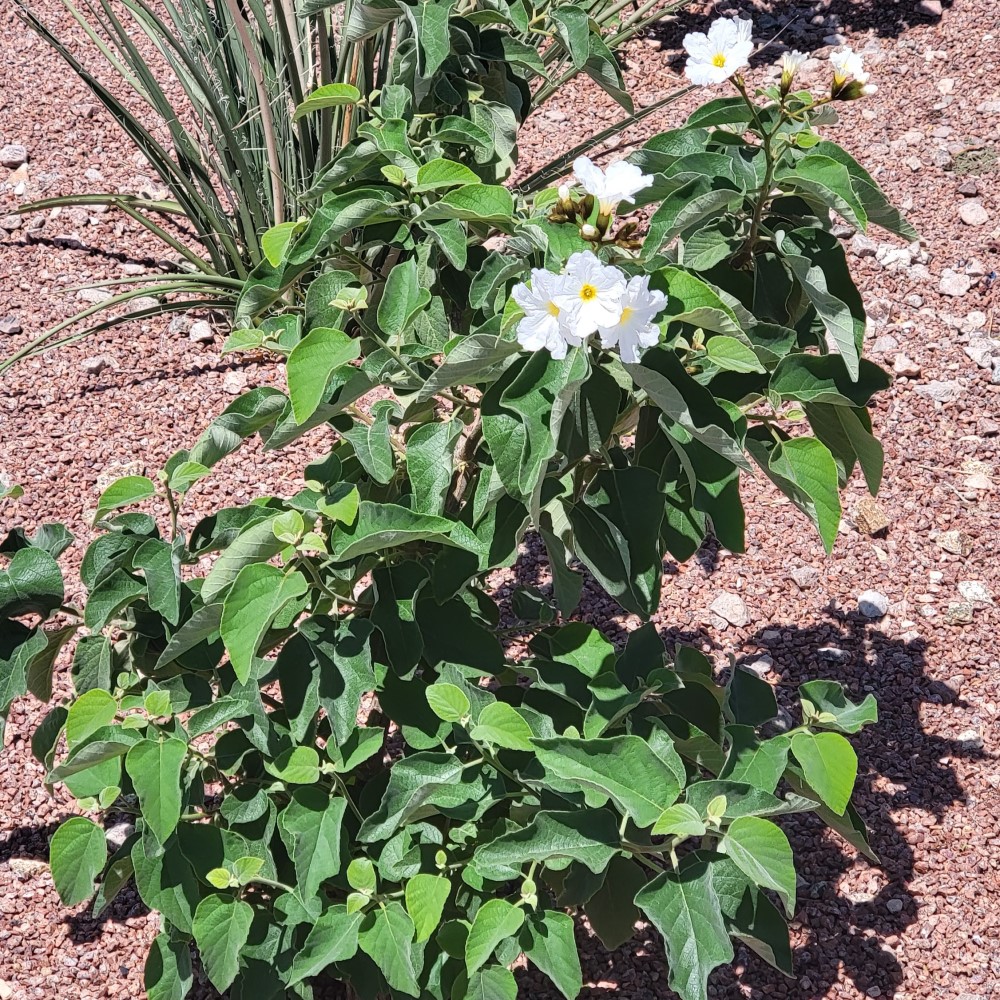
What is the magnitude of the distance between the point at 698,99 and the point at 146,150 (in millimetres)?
1814

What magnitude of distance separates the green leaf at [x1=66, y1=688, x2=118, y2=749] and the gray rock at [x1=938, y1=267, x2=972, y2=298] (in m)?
2.44

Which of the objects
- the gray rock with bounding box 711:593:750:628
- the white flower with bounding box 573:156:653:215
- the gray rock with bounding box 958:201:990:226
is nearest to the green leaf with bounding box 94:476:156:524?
the white flower with bounding box 573:156:653:215

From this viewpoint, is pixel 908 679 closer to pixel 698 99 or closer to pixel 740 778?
pixel 740 778

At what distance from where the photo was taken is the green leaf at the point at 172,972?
1497 mm

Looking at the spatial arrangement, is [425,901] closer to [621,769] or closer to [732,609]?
[621,769]

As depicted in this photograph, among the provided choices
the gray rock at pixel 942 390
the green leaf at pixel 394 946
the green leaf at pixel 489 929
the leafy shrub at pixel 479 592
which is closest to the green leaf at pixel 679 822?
the leafy shrub at pixel 479 592

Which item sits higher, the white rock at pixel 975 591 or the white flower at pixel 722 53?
the white flower at pixel 722 53

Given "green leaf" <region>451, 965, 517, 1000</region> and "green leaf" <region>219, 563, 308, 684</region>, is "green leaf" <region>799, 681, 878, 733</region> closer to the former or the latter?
"green leaf" <region>451, 965, 517, 1000</region>

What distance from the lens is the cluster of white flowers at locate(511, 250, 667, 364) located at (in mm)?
994

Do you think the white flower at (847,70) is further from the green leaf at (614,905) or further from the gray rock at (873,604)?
the gray rock at (873,604)

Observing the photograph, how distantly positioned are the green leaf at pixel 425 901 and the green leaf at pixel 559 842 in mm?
128

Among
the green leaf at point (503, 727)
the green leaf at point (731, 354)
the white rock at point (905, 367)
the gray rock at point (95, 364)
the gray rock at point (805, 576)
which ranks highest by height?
the green leaf at point (731, 354)

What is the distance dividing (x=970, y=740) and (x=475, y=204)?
59.8 inches

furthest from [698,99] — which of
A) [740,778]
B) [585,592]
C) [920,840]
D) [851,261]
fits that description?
[740,778]
